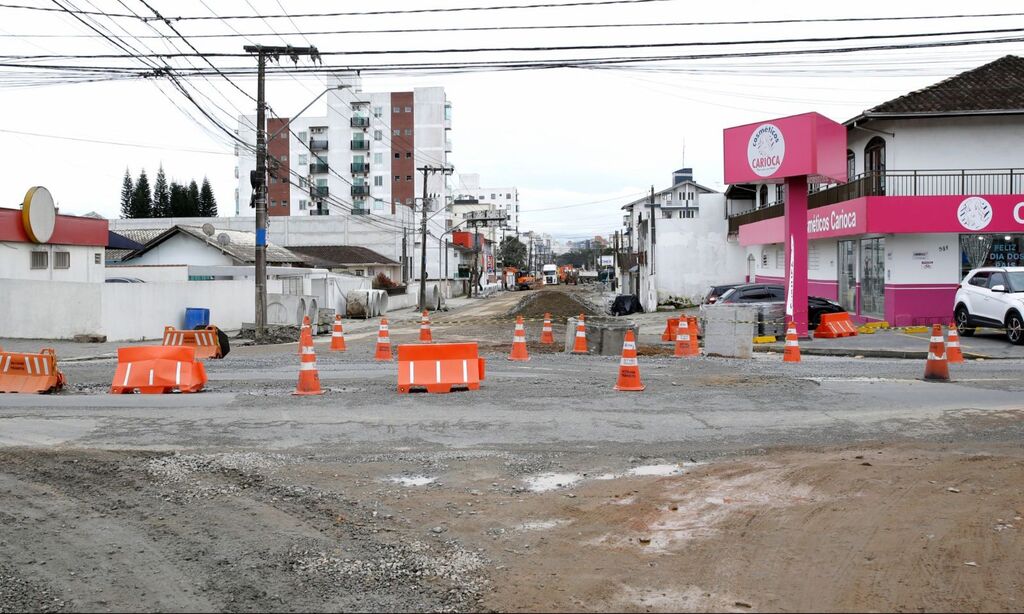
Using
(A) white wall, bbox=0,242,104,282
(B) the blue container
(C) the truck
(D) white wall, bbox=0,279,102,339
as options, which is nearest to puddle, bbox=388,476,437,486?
(D) white wall, bbox=0,279,102,339

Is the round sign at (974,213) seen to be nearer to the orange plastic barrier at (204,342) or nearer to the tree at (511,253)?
the orange plastic barrier at (204,342)

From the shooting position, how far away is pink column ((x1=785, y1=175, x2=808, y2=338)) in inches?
914

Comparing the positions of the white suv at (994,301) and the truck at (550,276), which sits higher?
the truck at (550,276)

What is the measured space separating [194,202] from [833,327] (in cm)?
9504

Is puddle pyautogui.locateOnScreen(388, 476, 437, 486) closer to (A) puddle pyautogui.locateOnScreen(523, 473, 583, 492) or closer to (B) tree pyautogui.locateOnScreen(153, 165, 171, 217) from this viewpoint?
(A) puddle pyautogui.locateOnScreen(523, 473, 583, 492)

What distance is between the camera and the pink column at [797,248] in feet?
76.2

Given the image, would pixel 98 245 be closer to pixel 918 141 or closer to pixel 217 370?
pixel 217 370

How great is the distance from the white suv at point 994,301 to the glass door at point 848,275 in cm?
857

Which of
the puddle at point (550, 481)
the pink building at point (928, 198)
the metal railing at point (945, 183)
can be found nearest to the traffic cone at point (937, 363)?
the puddle at point (550, 481)

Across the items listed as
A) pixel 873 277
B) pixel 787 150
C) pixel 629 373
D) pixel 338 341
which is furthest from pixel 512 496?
pixel 873 277

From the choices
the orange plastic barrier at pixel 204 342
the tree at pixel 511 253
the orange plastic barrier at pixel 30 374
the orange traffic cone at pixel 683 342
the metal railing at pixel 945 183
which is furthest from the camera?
the tree at pixel 511 253

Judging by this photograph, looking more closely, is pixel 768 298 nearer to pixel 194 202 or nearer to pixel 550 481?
pixel 550 481

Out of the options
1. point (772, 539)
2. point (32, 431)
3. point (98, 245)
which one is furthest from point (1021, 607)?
point (98, 245)

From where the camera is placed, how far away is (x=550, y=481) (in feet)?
26.4
